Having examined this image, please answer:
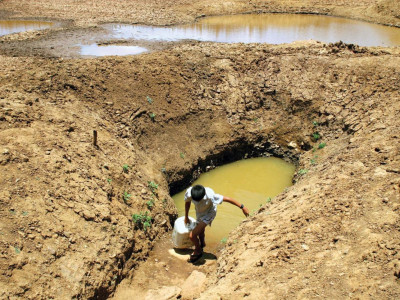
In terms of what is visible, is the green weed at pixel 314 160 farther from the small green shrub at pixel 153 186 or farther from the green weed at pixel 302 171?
the small green shrub at pixel 153 186

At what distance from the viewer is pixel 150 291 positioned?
516 cm

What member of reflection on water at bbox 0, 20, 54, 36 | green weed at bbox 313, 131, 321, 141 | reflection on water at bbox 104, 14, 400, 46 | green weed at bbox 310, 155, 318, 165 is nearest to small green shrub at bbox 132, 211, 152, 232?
green weed at bbox 310, 155, 318, 165

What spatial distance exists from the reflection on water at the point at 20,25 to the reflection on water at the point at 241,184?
43.8 ft

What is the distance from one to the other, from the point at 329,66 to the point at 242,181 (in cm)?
455

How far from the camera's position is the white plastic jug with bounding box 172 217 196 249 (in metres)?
5.98

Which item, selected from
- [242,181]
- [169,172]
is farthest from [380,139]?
[169,172]

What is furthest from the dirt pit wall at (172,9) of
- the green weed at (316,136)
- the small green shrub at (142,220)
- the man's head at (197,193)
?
the man's head at (197,193)

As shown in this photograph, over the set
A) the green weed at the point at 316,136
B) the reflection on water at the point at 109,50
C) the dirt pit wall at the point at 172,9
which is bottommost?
the green weed at the point at 316,136

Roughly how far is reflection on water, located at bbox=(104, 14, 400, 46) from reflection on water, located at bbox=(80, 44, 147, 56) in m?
2.01

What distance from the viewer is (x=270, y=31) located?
61.8 ft

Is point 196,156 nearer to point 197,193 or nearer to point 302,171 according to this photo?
point 302,171

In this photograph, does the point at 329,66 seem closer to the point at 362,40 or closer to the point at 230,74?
the point at 230,74

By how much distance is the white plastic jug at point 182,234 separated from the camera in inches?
235

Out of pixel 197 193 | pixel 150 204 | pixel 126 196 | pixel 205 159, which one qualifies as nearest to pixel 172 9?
pixel 205 159
